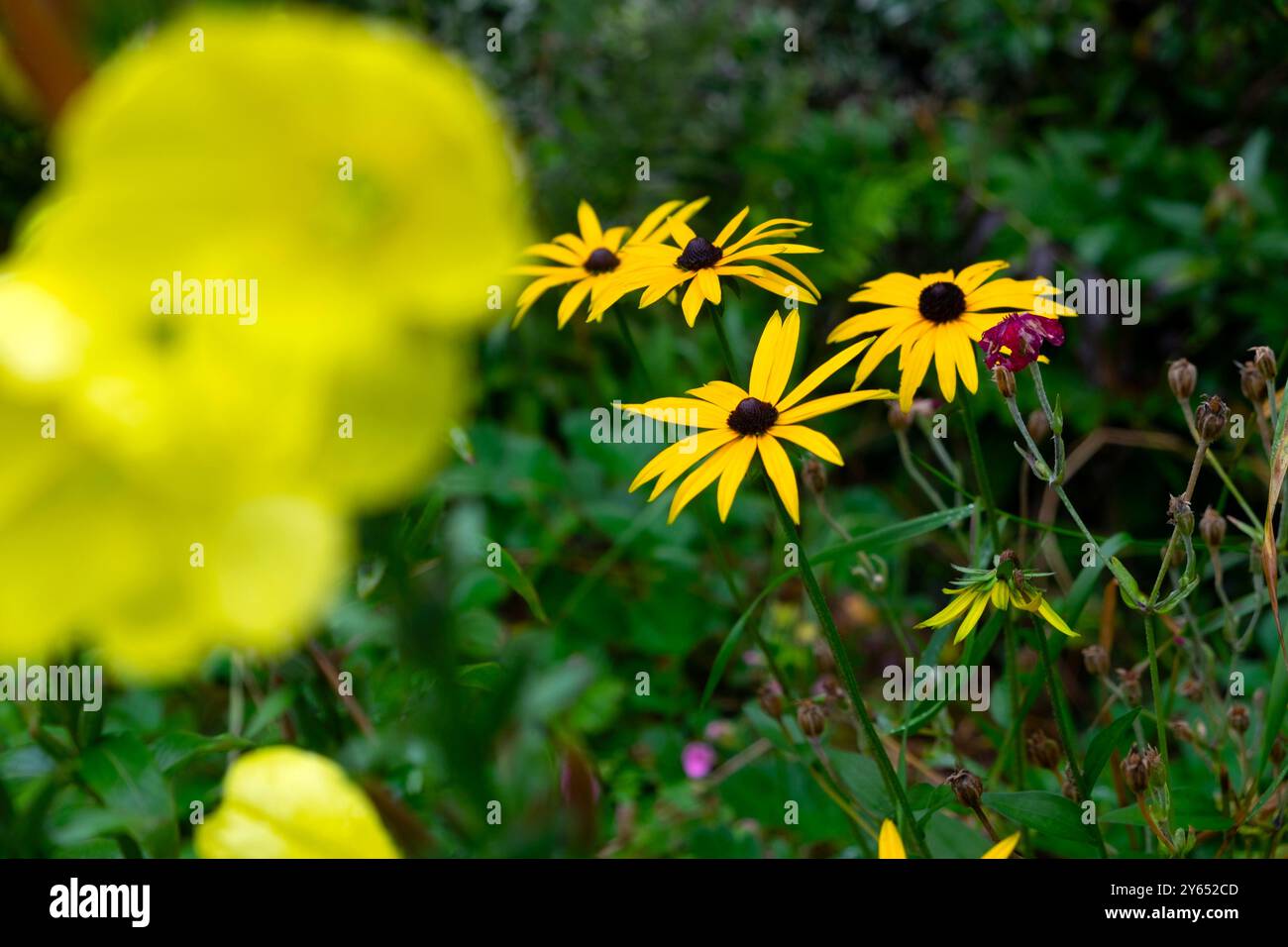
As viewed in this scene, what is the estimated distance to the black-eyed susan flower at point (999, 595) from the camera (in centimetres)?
49

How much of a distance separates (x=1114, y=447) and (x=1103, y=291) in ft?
0.85

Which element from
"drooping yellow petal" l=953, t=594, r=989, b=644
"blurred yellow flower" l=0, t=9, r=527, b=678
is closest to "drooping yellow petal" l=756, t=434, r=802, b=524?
"drooping yellow petal" l=953, t=594, r=989, b=644

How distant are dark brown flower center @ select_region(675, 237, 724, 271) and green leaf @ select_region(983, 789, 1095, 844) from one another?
0.33 metres

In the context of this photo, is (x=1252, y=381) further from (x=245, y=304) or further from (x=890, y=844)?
(x=245, y=304)

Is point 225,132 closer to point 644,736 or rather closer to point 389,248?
point 389,248

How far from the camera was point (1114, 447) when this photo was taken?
148 centimetres

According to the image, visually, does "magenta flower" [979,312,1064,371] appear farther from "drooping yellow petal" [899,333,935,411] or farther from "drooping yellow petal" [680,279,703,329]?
"drooping yellow petal" [680,279,703,329]

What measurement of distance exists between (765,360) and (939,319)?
0.10 meters

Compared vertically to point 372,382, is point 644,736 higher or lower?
lower

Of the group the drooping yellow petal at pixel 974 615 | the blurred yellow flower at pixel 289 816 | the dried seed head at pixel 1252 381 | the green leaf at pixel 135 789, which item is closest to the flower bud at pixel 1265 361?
the dried seed head at pixel 1252 381

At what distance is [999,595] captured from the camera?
505mm

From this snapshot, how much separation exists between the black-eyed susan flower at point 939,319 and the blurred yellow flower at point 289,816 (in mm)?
323
